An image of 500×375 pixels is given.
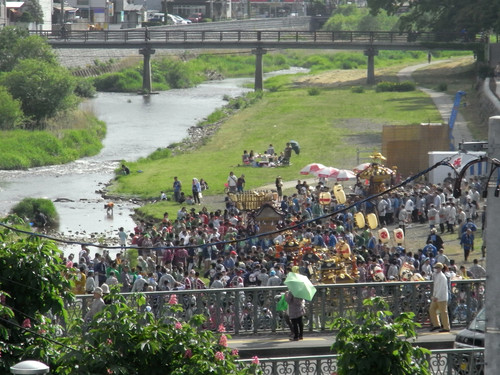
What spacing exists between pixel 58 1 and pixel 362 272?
300 feet

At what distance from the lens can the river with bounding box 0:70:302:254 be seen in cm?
3922

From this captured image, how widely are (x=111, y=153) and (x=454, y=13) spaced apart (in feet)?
93.1

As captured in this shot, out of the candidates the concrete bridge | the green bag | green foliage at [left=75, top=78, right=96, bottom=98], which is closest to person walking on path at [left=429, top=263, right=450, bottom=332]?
the green bag

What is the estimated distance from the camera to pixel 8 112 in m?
53.1

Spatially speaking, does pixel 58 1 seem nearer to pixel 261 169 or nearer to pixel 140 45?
pixel 140 45

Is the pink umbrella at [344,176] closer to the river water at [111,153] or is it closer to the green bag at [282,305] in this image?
the river water at [111,153]

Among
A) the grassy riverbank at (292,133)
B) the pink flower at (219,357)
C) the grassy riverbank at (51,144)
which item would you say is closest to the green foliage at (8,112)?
the grassy riverbank at (51,144)

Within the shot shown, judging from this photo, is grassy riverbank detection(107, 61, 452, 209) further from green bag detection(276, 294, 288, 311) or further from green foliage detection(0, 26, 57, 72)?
green bag detection(276, 294, 288, 311)

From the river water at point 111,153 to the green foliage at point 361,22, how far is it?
78.7ft

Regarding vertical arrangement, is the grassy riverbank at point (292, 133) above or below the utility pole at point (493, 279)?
below

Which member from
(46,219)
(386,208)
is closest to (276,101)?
(46,219)

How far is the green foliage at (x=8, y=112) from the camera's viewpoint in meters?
53.0

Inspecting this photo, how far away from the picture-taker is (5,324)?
36.9 ft

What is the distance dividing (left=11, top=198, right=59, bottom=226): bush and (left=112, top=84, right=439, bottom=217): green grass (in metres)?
3.45
